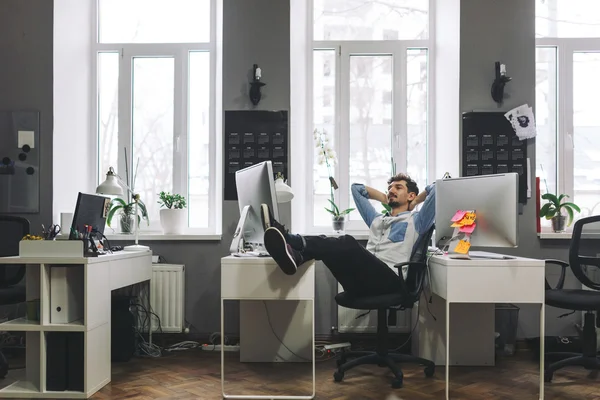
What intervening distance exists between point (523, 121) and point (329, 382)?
90.9 inches

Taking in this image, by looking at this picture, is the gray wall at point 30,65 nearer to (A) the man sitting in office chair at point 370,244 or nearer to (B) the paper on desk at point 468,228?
(A) the man sitting in office chair at point 370,244

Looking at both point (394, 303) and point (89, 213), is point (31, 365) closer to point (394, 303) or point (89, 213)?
point (89, 213)

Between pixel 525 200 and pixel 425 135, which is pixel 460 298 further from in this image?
pixel 425 135

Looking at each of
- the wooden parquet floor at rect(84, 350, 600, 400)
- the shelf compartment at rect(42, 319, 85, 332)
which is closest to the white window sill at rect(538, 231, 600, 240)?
the wooden parquet floor at rect(84, 350, 600, 400)

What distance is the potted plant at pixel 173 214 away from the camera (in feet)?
13.1

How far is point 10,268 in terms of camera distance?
3.77 m

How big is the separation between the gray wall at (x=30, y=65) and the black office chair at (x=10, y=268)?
0.14 meters

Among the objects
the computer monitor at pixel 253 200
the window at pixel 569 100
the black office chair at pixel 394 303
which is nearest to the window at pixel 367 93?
the window at pixel 569 100

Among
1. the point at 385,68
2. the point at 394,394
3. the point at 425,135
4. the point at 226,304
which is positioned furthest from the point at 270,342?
the point at 385,68

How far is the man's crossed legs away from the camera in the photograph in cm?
252

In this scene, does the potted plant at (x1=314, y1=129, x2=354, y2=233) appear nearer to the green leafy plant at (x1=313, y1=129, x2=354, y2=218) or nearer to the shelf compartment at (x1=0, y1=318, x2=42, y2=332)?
the green leafy plant at (x1=313, y1=129, x2=354, y2=218)

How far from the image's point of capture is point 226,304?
3.92 meters

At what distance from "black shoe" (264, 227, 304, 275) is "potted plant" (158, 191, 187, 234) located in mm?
1637

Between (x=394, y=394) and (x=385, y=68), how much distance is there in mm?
2570
